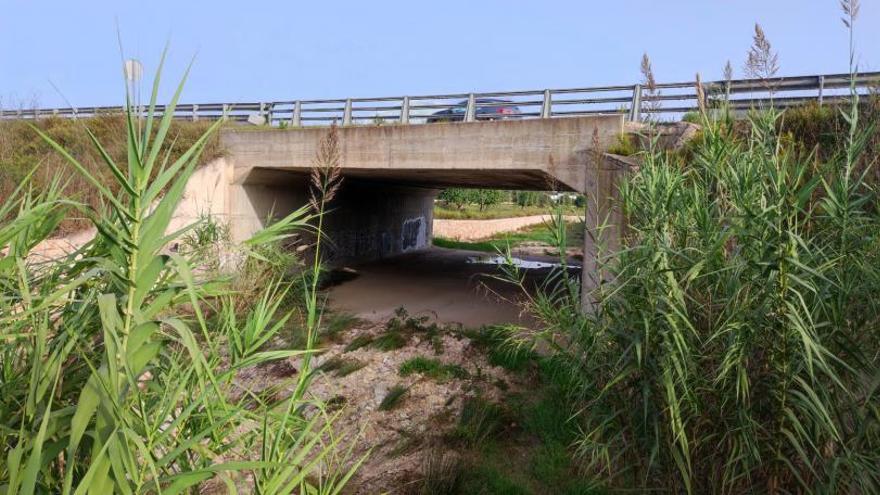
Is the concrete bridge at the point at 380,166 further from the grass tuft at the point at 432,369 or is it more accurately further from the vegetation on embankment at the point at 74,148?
the grass tuft at the point at 432,369

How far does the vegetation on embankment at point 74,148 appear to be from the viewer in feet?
43.9

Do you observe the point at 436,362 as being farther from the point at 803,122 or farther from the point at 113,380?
the point at 113,380

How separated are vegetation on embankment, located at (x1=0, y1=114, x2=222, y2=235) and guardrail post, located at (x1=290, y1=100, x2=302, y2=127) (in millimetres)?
1903

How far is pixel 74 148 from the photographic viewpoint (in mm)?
16141

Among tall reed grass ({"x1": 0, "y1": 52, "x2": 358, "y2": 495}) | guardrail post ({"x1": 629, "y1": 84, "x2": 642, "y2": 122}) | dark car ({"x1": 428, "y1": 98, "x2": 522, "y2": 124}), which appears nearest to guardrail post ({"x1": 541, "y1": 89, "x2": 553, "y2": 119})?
dark car ({"x1": 428, "y1": 98, "x2": 522, "y2": 124})

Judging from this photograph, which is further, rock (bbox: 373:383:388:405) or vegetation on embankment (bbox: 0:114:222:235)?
vegetation on embankment (bbox: 0:114:222:235)

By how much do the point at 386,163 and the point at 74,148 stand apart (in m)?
9.03

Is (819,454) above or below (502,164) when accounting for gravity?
below

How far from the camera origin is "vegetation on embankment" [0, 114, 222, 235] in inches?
527

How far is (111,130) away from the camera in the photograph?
631 inches

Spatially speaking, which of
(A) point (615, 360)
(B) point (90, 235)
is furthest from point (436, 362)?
(B) point (90, 235)

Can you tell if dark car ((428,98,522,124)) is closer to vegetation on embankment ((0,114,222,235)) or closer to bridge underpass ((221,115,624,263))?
bridge underpass ((221,115,624,263))

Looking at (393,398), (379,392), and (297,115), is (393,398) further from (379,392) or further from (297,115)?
(297,115)

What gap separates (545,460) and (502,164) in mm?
5680
